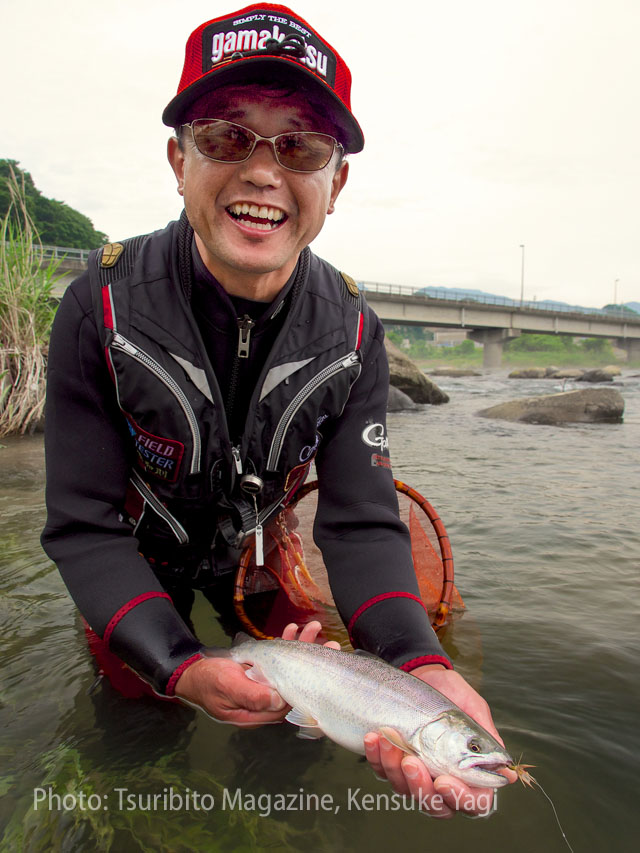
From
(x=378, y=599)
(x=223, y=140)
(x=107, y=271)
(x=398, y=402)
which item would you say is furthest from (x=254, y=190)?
(x=398, y=402)

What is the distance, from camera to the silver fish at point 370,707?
6.53 feet

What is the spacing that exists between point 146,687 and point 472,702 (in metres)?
1.69

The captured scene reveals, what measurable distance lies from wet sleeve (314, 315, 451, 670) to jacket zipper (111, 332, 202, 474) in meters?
0.70

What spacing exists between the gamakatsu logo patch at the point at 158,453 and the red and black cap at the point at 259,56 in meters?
1.39

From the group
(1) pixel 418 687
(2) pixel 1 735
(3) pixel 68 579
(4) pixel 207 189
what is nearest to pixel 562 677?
(1) pixel 418 687

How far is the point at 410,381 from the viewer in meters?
20.3

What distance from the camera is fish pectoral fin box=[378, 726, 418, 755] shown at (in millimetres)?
2080

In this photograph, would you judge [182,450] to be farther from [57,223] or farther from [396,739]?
[57,223]

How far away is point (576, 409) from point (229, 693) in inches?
575

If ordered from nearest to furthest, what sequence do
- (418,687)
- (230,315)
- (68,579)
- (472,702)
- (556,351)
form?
(418,687), (472,702), (68,579), (230,315), (556,351)

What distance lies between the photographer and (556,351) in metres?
86.2

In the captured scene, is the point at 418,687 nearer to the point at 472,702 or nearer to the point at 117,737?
the point at 472,702

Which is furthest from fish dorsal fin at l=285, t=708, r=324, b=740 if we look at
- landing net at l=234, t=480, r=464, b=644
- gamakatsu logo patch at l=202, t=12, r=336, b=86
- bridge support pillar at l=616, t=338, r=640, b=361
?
bridge support pillar at l=616, t=338, r=640, b=361

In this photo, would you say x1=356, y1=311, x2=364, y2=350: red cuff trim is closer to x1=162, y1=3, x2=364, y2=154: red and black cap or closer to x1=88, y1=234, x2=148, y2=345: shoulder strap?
x1=162, y1=3, x2=364, y2=154: red and black cap
